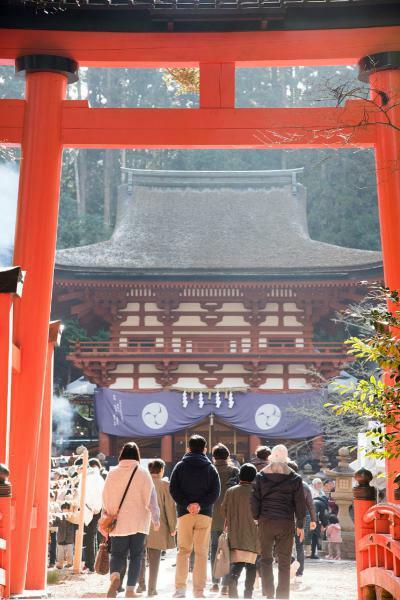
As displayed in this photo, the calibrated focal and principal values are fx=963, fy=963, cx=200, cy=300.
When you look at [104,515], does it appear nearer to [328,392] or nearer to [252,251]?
[328,392]

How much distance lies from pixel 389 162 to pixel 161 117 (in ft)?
6.23

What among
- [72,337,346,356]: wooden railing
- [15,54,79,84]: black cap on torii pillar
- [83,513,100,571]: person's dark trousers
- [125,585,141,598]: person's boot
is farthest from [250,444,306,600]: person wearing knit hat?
[72,337,346,356]: wooden railing

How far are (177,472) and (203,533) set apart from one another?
501 mm

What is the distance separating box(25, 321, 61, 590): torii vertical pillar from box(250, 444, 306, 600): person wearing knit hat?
189 cm

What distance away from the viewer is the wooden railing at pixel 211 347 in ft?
69.4

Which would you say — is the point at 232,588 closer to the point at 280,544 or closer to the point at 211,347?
the point at 280,544

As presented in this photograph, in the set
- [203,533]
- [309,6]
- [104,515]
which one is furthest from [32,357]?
[309,6]

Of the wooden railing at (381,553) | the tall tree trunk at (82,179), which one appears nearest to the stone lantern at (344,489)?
the wooden railing at (381,553)

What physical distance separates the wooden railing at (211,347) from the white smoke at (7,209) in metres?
5.79

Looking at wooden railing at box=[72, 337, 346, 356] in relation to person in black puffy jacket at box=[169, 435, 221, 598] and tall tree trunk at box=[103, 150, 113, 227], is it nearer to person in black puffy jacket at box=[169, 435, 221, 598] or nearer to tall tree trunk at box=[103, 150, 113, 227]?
tall tree trunk at box=[103, 150, 113, 227]

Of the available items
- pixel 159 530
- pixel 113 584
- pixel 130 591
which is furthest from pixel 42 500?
pixel 113 584

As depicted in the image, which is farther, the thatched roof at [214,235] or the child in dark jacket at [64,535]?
the thatched roof at [214,235]

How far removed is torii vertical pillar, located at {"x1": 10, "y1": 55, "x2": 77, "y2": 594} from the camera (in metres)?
6.96

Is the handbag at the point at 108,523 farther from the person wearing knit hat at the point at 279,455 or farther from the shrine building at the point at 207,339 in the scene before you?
the shrine building at the point at 207,339
